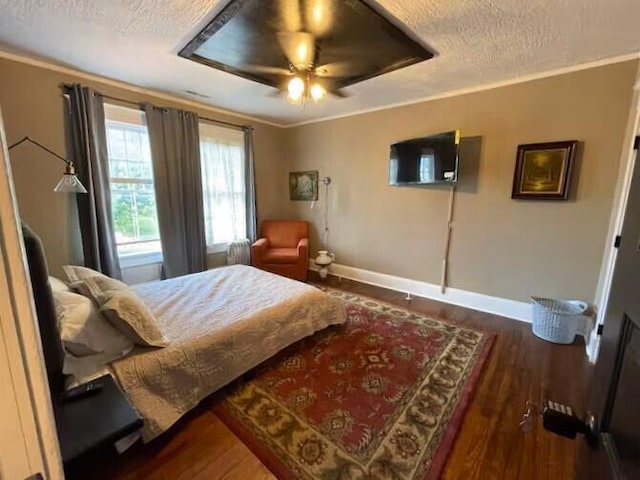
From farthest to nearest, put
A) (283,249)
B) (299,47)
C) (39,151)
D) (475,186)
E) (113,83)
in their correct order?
(283,249)
(475,186)
(113,83)
(39,151)
(299,47)

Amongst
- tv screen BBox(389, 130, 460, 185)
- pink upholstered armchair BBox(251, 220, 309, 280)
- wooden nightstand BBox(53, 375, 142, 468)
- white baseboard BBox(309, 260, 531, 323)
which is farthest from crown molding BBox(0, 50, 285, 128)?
wooden nightstand BBox(53, 375, 142, 468)

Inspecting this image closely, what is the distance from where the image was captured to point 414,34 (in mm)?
2068

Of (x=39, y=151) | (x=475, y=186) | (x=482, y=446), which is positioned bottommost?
(x=482, y=446)

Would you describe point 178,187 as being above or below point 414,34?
below

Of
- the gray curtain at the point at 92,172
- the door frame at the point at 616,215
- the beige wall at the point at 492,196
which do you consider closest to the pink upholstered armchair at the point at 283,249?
the beige wall at the point at 492,196

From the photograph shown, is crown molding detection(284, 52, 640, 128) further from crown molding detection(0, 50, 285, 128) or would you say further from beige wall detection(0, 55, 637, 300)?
crown molding detection(0, 50, 285, 128)

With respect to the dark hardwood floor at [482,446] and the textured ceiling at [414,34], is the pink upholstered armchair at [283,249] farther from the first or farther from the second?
the dark hardwood floor at [482,446]

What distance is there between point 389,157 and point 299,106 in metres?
1.39

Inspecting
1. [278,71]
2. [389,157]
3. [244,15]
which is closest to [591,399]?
[244,15]

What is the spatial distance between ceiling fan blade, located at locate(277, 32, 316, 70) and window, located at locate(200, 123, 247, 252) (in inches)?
78.3

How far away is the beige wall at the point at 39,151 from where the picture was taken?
→ 2518 mm

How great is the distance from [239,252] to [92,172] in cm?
202

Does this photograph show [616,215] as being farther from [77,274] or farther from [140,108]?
[140,108]

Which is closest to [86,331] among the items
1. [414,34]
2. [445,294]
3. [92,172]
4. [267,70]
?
[92,172]
